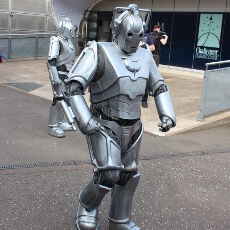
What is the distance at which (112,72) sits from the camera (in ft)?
10.3

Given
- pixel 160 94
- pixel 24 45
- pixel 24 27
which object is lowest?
pixel 24 45

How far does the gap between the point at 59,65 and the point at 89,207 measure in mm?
3493

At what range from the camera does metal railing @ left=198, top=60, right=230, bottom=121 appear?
26.2 feet

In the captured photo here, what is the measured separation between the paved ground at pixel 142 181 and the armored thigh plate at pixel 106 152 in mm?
904

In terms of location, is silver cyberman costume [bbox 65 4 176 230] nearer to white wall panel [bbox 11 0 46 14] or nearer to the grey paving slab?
the grey paving slab

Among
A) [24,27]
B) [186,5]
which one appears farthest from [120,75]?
[24,27]

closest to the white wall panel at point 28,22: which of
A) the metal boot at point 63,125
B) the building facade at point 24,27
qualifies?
the building facade at point 24,27

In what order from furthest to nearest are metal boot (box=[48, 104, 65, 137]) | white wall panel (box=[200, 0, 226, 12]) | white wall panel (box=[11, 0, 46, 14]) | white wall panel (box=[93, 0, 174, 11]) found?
white wall panel (box=[11, 0, 46, 14])
white wall panel (box=[93, 0, 174, 11])
white wall panel (box=[200, 0, 226, 12])
metal boot (box=[48, 104, 65, 137])

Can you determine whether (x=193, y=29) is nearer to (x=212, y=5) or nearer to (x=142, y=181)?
(x=212, y=5)

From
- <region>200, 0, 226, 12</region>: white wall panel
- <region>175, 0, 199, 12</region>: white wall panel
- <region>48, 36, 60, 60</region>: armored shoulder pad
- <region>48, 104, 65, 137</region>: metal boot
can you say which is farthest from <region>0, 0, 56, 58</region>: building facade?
<region>48, 36, 60, 60</region>: armored shoulder pad

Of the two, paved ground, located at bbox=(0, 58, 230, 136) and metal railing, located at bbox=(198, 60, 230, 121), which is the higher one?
metal railing, located at bbox=(198, 60, 230, 121)

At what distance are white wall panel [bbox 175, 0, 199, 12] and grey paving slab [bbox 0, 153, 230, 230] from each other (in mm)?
10397

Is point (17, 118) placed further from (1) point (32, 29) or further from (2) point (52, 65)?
(1) point (32, 29)

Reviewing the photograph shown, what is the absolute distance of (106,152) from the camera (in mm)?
3164
